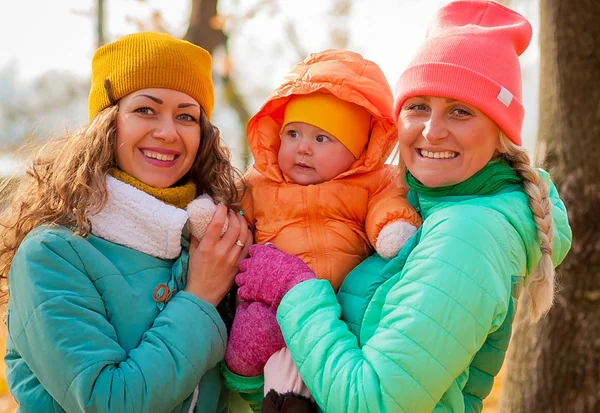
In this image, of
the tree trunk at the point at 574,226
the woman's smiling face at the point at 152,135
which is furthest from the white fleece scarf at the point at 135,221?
the tree trunk at the point at 574,226

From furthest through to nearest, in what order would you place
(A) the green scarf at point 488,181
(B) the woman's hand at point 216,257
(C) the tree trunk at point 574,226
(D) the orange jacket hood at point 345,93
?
1. (C) the tree trunk at point 574,226
2. (D) the orange jacket hood at point 345,93
3. (B) the woman's hand at point 216,257
4. (A) the green scarf at point 488,181

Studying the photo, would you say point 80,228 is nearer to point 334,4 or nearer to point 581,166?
point 581,166

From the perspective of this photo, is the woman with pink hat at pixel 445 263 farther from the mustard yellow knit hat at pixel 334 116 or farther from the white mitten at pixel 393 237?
the mustard yellow knit hat at pixel 334 116

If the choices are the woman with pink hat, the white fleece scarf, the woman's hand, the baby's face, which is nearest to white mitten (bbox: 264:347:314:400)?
the woman with pink hat

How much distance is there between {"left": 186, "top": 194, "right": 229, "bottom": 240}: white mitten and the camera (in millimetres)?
2705

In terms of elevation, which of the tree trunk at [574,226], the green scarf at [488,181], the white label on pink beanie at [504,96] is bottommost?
the tree trunk at [574,226]

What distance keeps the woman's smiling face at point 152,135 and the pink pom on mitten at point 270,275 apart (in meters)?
0.51

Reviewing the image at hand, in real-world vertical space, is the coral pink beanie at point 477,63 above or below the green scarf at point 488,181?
above

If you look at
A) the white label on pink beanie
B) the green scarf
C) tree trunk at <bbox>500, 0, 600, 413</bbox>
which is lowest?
tree trunk at <bbox>500, 0, 600, 413</bbox>

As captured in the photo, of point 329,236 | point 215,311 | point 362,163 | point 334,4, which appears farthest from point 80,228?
point 334,4

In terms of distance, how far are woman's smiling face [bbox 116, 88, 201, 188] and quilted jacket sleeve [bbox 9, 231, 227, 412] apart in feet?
1.44

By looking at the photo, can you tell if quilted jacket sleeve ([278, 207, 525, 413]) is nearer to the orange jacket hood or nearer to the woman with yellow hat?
the woman with yellow hat

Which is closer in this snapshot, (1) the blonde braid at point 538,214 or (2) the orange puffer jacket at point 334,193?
(1) the blonde braid at point 538,214

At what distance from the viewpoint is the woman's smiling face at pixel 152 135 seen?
2.69m
